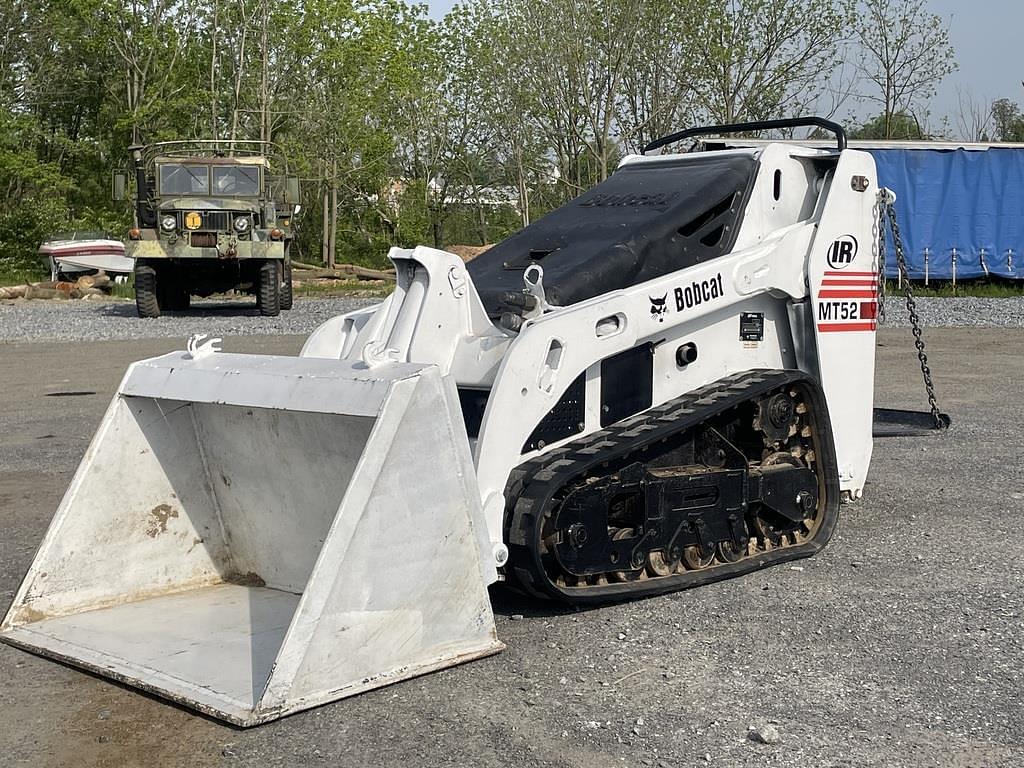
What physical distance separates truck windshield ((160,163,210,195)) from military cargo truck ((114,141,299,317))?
2 centimetres

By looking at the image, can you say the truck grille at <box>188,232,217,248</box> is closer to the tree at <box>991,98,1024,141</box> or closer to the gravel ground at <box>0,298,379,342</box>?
the gravel ground at <box>0,298,379,342</box>

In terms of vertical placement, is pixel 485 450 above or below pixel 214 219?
below

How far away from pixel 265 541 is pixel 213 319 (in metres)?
16.0

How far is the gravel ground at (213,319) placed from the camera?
18.7 meters

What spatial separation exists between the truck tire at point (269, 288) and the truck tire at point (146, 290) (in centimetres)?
165

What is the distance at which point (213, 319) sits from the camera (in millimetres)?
21000

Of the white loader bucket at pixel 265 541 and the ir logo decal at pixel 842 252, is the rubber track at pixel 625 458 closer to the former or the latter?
the white loader bucket at pixel 265 541

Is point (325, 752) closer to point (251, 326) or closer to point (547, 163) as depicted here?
point (251, 326)

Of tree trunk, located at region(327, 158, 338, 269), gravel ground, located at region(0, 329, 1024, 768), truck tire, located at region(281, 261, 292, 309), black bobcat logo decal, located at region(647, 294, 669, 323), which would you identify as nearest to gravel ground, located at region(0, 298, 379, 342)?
truck tire, located at region(281, 261, 292, 309)

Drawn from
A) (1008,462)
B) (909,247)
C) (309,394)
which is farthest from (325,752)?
(909,247)

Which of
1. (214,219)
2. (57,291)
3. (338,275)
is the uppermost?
(214,219)

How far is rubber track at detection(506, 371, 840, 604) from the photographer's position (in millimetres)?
4844

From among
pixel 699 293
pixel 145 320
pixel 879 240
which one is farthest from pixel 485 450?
pixel 145 320

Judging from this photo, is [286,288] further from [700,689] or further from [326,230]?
[326,230]
